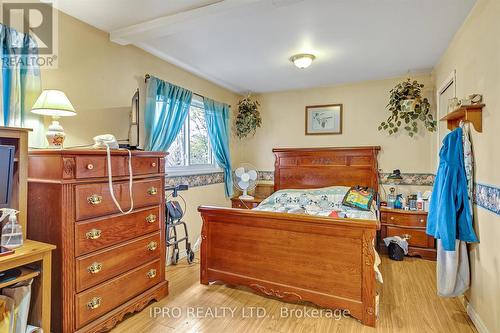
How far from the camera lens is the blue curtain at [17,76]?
1783 millimetres

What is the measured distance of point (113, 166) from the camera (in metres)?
1.93

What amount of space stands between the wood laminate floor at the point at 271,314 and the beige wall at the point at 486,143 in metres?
0.30

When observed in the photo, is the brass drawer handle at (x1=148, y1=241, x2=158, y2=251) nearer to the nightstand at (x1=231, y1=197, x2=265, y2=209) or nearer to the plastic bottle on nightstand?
the plastic bottle on nightstand

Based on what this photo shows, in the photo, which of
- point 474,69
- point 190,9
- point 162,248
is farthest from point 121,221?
point 474,69

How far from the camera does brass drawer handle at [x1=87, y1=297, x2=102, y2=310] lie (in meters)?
1.79

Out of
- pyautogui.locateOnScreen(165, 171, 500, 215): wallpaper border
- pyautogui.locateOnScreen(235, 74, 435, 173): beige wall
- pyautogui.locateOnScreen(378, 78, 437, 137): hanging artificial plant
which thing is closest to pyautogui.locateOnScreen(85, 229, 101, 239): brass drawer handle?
pyautogui.locateOnScreen(165, 171, 500, 215): wallpaper border

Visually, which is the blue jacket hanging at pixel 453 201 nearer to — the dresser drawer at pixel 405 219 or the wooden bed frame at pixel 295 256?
the wooden bed frame at pixel 295 256

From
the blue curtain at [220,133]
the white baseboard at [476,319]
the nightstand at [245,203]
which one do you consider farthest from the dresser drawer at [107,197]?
the white baseboard at [476,319]

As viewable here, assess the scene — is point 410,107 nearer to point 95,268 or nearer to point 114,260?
point 114,260

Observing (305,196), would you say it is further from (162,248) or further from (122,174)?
(122,174)

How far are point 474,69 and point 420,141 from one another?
1.76 m

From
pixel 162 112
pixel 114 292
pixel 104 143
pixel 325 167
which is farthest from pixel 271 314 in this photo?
pixel 325 167

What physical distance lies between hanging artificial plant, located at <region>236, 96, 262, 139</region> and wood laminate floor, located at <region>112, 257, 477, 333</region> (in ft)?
8.36

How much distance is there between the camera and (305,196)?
3727mm
